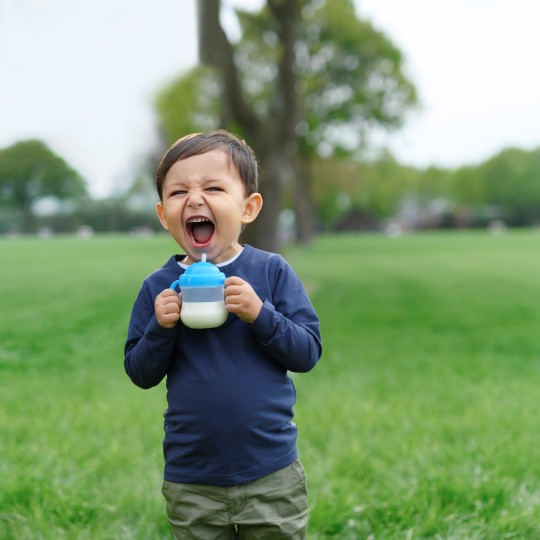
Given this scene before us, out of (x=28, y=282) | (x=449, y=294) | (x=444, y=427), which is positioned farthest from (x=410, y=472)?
(x=449, y=294)

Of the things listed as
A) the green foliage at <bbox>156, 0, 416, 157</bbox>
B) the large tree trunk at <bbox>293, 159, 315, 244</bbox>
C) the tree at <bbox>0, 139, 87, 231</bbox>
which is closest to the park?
the tree at <bbox>0, 139, 87, 231</bbox>

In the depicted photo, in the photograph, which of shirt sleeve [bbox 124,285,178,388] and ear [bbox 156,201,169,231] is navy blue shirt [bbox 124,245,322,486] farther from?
ear [bbox 156,201,169,231]

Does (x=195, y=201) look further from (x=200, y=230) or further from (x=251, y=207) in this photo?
(x=251, y=207)

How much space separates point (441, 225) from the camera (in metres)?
72.1

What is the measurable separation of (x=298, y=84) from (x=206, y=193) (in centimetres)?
927

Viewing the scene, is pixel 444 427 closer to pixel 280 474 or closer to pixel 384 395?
pixel 384 395

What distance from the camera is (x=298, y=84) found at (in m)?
10.8

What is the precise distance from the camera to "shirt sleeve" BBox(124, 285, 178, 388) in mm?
1922

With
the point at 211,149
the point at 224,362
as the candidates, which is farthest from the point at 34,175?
the point at 224,362

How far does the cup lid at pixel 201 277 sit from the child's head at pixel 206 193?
0.34 ft

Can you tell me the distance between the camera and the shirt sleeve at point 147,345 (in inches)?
75.7

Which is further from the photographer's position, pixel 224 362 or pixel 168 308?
pixel 224 362

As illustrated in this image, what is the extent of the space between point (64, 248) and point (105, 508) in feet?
25.9

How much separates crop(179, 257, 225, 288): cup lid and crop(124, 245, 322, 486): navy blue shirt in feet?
0.56
